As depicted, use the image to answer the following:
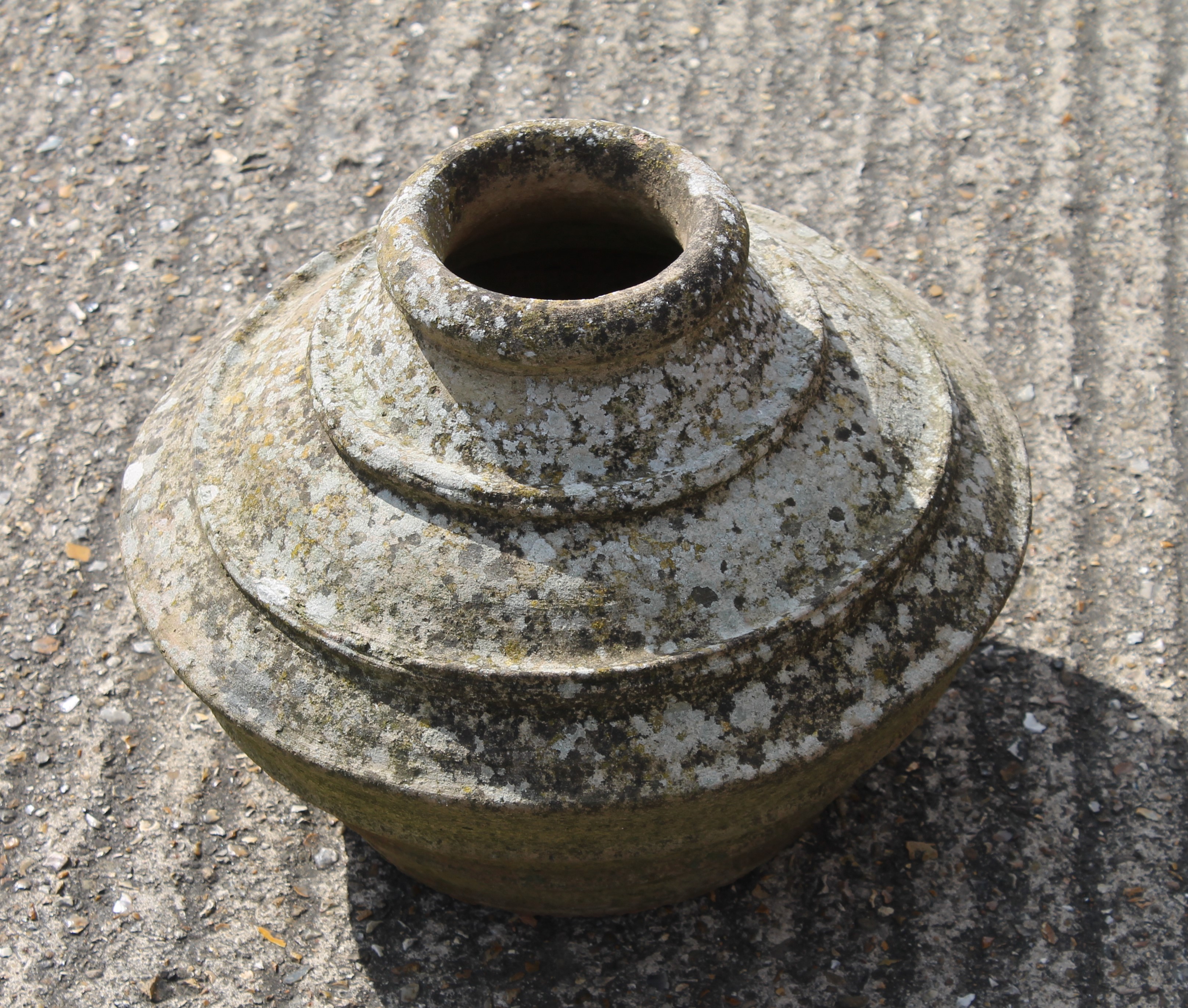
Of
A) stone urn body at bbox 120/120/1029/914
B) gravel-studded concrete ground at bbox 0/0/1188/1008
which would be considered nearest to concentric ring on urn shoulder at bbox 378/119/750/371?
stone urn body at bbox 120/120/1029/914

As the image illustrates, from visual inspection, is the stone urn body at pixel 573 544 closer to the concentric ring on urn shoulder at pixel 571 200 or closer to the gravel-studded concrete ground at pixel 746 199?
the concentric ring on urn shoulder at pixel 571 200

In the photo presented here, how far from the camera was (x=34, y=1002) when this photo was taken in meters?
2.40

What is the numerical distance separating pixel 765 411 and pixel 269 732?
993mm

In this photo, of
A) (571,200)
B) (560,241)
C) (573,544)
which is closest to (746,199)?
(560,241)

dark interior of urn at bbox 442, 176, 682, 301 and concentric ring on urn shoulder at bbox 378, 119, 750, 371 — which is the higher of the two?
concentric ring on urn shoulder at bbox 378, 119, 750, 371

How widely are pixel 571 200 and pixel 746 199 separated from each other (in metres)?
2.25

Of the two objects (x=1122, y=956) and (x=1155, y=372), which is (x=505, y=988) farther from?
(x=1155, y=372)

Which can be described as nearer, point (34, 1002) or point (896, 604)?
point (896, 604)

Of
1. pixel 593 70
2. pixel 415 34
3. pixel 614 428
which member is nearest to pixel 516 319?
pixel 614 428

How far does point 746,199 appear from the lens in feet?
13.6

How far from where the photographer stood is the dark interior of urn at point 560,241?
2.03 meters

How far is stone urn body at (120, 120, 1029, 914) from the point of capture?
5.53ft

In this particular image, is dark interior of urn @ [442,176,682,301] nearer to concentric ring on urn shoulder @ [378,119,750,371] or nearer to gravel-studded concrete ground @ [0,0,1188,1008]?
concentric ring on urn shoulder @ [378,119,750,371]

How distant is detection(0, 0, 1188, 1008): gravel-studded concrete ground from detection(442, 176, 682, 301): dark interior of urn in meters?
1.45
